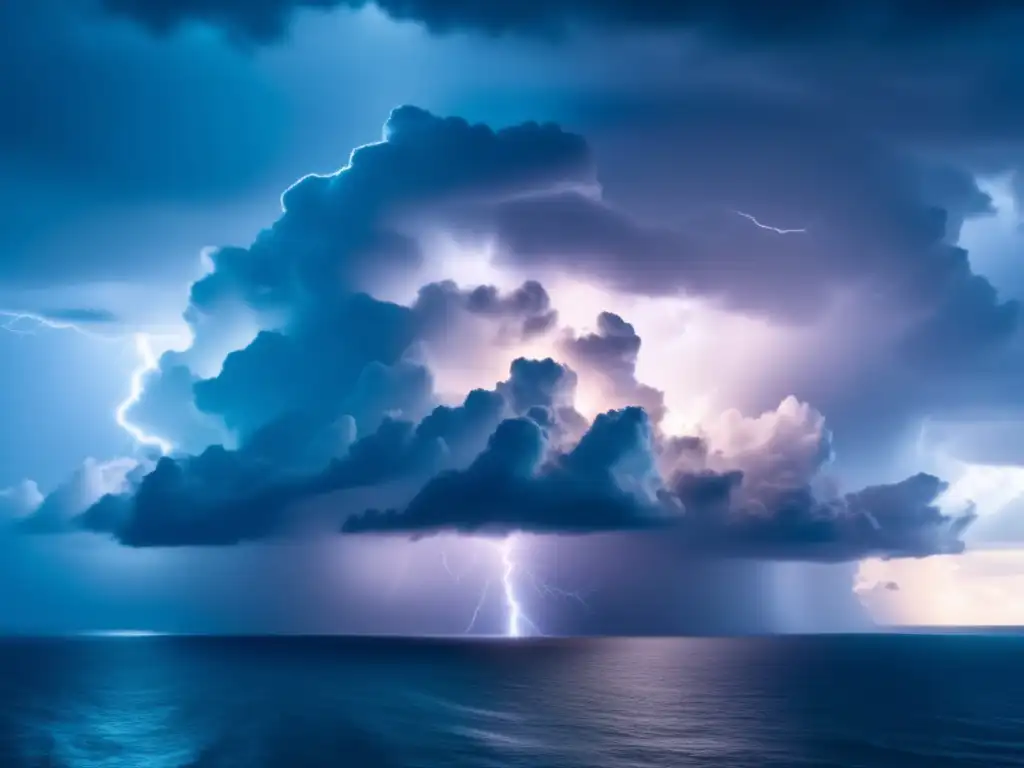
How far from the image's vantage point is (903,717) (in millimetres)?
116188

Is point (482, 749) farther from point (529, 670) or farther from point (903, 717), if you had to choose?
point (529, 670)

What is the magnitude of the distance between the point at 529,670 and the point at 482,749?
11524 centimetres

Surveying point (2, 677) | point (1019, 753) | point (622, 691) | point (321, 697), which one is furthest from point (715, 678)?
point (2, 677)

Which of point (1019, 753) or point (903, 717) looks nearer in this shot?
point (1019, 753)

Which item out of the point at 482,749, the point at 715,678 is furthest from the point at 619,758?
the point at 715,678

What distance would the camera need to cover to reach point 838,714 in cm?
11769

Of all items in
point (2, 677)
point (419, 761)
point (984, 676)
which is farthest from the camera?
point (984, 676)

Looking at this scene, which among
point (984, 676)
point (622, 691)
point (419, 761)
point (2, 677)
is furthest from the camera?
point (984, 676)

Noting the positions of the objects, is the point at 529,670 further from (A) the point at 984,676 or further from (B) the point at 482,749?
(B) the point at 482,749

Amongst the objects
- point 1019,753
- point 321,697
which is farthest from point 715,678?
point 1019,753

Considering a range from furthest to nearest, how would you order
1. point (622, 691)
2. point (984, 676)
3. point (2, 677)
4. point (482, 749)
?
point (984, 676)
point (2, 677)
point (622, 691)
point (482, 749)

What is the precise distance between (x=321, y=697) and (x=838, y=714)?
64654 mm

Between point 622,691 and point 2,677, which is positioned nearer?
point 622,691

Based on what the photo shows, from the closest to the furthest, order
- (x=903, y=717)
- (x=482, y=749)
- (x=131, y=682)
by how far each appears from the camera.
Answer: (x=482, y=749) → (x=903, y=717) → (x=131, y=682)
